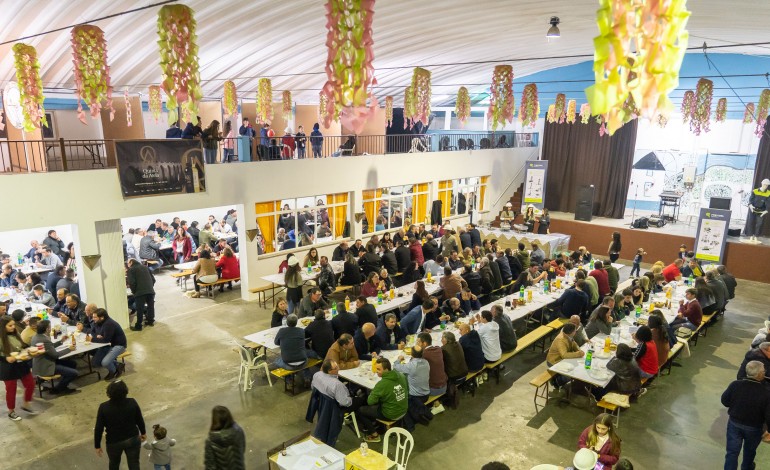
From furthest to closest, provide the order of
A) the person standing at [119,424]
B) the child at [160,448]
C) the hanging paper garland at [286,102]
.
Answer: the hanging paper garland at [286,102], the child at [160,448], the person standing at [119,424]

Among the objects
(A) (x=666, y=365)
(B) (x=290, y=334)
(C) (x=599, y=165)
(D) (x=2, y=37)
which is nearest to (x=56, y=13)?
(D) (x=2, y=37)

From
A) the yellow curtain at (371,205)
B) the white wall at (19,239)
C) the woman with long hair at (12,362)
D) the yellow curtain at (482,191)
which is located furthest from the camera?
the yellow curtain at (482,191)

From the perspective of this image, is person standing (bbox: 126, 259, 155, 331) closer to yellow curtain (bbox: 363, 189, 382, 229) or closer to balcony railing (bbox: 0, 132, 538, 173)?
balcony railing (bbox: 0, 132, 538, 173)

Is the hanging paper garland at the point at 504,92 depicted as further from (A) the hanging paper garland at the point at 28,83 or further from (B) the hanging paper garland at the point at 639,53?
(A) the hanging paper garland at the point at 28,83

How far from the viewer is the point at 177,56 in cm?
459

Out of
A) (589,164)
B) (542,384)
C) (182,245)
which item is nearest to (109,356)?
(542,384)

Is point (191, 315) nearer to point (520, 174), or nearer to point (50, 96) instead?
point (50, 96)

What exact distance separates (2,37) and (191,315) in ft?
22.8

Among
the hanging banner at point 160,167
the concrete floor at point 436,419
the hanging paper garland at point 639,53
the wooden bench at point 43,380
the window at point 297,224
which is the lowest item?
the concrete floor at point 436,419

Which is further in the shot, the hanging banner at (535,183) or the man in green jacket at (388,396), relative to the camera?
the hanging banner at (535,183)

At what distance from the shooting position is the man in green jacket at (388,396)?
599cm

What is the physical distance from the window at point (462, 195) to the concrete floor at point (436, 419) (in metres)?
9.68

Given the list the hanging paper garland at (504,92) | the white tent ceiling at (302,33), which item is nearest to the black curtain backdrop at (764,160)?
the white tent ceiling at (302,33)

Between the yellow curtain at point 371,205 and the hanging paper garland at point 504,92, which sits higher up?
the hanging paper garland at point 504,92
